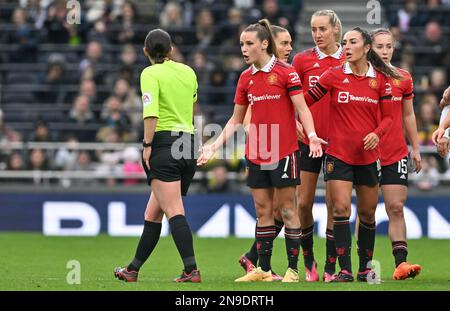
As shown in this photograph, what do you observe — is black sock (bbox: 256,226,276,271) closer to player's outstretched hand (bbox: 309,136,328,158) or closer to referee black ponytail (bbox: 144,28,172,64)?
player's outstretched hand (bbox: 309,136,328,158)

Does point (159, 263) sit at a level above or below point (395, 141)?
below

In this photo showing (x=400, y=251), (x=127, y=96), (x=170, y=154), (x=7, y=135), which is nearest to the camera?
(x=170, y=154)

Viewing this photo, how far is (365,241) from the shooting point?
35.8 feet

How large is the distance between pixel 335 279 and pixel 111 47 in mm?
12963

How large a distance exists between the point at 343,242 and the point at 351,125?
1.06 m

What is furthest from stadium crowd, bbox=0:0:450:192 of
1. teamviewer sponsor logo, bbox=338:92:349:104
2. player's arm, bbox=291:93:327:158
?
player's arm, bbox=291:93:327:158

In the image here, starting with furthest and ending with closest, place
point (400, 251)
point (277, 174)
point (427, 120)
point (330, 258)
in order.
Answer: point (427, 120) → point (400, 251) → point (330, 258) → point (277, 174)

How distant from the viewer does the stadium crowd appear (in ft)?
64.5

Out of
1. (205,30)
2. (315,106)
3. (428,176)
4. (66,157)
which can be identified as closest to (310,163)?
(315,106)

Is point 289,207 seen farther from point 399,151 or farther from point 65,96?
point 65,96

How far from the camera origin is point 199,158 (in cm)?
1056

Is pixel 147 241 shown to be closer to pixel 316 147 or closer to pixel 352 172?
pixel 316 147

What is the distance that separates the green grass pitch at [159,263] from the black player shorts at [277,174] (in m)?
0.92

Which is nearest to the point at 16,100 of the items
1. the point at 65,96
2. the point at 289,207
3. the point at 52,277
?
the point at 65,96
